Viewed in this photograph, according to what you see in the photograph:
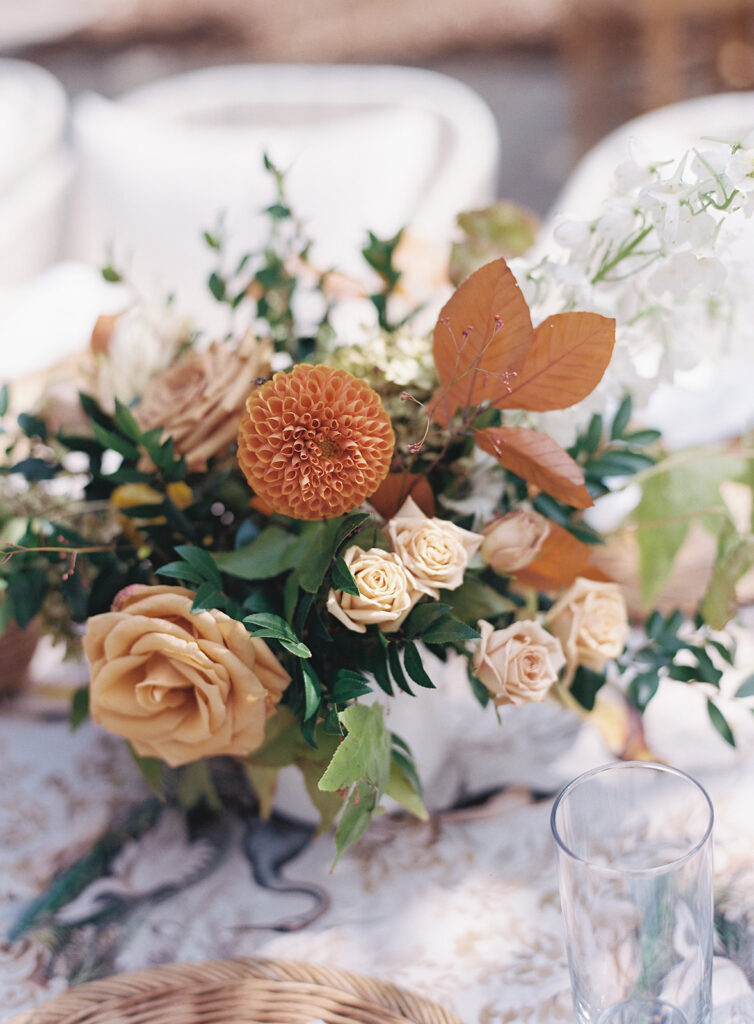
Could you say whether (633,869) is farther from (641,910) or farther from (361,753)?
(361,753)

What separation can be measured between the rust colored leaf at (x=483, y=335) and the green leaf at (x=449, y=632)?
12 cm

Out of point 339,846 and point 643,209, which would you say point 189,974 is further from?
point 643,209

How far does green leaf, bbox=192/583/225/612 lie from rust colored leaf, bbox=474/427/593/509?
17 cm

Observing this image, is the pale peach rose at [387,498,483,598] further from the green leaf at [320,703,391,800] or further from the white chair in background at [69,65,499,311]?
the white chair in background at [69,65,499,311]

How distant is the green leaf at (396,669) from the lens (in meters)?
0.51

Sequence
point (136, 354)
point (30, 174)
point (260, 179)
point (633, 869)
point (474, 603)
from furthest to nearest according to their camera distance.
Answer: point (30, 174)
point (260, 179)
point (136, 354)
point (474, 603)
point (633, 869)

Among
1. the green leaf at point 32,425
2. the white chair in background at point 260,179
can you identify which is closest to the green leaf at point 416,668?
the green leaf at point 32,425

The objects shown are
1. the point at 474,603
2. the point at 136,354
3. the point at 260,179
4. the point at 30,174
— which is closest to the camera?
the point at 474,603

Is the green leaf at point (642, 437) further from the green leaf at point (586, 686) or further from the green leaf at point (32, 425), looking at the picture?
the green leaf at point (32, 425)

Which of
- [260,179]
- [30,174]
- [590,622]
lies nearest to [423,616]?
[590,622]

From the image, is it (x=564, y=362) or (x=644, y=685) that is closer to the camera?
(x=564, y=362)

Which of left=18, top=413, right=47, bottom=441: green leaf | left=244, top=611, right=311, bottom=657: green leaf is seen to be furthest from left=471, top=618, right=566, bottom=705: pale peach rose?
left=18, top=413, right=47, bottom=441: green leaf

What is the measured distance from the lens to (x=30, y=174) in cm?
170

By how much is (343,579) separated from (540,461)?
0.12 meters
